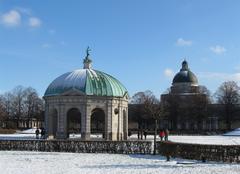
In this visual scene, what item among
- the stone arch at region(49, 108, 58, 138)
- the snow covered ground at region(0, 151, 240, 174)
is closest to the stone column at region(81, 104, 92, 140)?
the stone arch at region(49, 108, 58, 138)

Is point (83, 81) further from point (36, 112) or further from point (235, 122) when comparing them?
point (235, 122)

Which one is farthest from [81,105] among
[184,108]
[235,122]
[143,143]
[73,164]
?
[235,122]

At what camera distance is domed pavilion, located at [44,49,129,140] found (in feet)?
161

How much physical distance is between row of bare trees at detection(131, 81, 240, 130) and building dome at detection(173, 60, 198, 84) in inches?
857

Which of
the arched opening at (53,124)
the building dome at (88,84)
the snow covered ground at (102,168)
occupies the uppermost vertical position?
the building dome at (88,84)

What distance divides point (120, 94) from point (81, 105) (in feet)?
16.2

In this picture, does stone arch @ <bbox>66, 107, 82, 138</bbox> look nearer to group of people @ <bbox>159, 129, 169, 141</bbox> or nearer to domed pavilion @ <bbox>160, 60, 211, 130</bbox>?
group of people @ <bbox>159, 129, 169, 141</bbox>

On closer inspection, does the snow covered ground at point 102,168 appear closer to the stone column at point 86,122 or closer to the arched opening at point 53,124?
the stone column at point 86,122

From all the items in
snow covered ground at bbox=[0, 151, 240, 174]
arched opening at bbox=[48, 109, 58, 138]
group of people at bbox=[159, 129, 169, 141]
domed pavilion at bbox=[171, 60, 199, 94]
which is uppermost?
domed pavilion at bbox=[171, 60, 199, 94]

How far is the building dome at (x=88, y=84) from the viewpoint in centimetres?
4953

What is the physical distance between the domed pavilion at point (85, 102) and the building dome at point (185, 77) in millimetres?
84692

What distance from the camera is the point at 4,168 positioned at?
72.9 ft

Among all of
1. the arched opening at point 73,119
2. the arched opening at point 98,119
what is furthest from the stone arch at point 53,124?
the arched opening at point 98,119

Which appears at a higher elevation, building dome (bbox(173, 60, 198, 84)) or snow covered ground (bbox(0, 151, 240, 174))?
building dome (bbox(173, 60, 198, 84))
